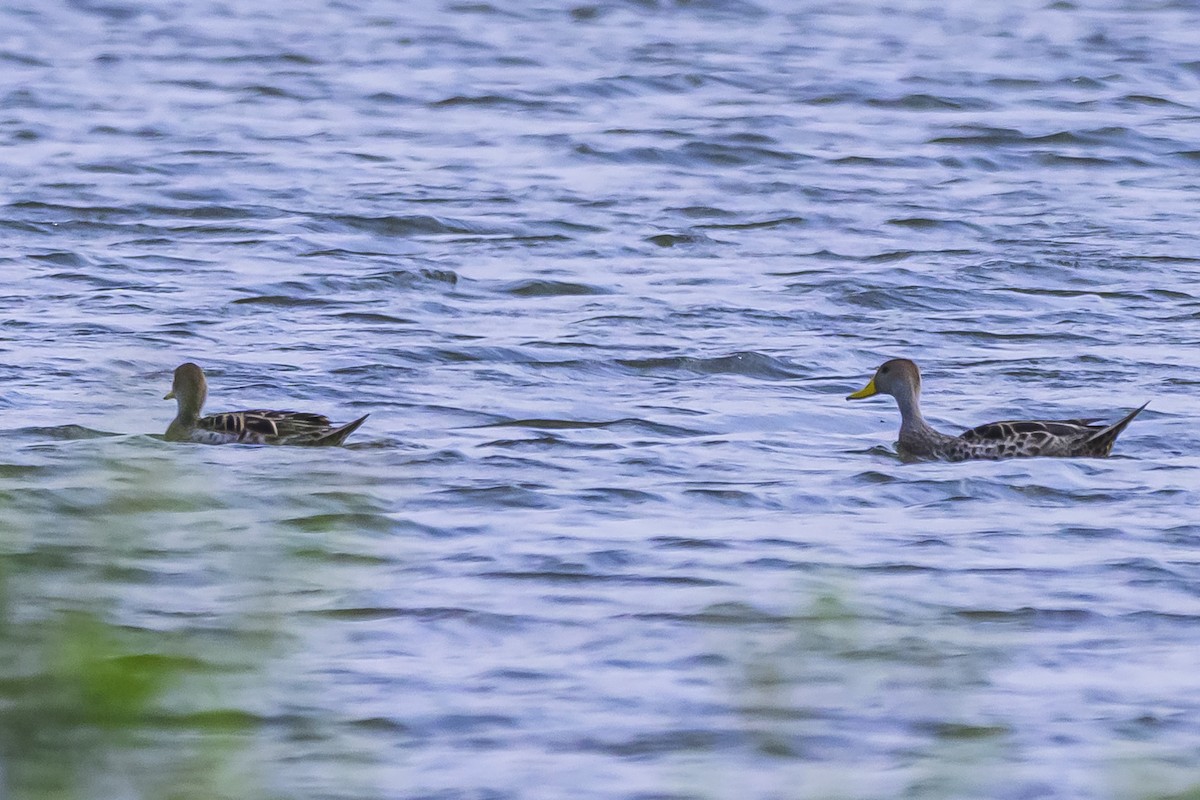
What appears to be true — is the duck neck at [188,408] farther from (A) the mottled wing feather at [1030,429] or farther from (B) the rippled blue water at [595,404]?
(A) the mottled wing feather at [1030,429]

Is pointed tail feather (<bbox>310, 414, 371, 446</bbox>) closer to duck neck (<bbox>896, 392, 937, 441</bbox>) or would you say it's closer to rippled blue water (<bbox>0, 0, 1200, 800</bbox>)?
rippled blue water (<bbox>0, 0, 1200, 800</bbox>)

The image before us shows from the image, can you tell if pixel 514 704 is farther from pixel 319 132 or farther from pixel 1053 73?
pixel 1053 73

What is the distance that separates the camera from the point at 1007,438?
10.2 meters

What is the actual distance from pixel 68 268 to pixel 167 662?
11.3m

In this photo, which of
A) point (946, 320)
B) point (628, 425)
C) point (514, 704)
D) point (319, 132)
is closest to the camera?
point (514, 704)

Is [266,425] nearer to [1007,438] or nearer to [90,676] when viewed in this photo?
[1007,438]

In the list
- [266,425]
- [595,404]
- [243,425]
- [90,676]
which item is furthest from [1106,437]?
[90,676]

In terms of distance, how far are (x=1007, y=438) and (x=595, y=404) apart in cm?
206

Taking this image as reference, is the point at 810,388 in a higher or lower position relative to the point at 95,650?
lower

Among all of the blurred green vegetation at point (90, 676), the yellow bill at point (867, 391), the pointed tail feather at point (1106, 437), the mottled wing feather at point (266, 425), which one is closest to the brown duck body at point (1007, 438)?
the pointed tail feather at point (1106, 437)

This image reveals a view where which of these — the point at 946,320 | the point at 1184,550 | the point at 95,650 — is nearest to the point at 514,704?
the point at 1184,550

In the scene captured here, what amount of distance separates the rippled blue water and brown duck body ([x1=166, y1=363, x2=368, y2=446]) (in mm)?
168

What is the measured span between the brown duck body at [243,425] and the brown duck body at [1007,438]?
231 cm

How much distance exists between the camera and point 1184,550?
866cm
